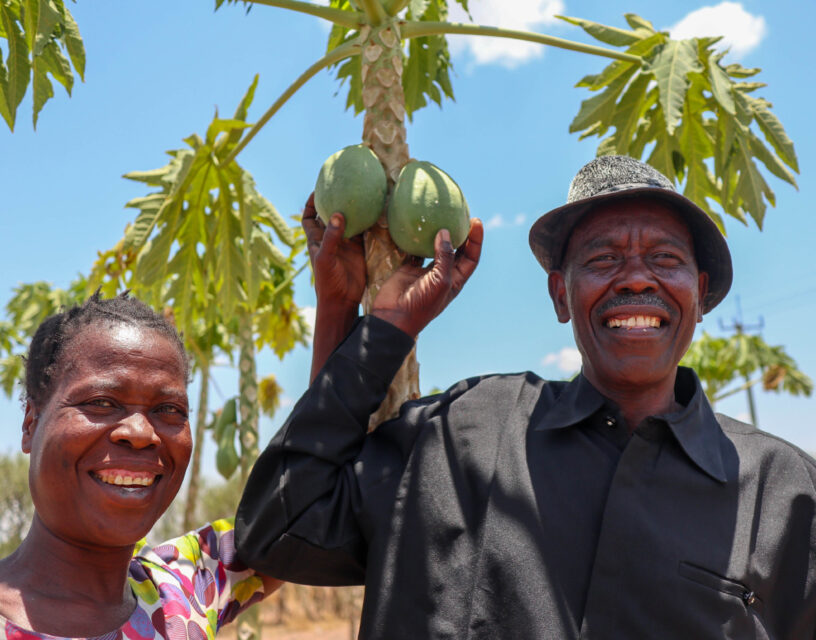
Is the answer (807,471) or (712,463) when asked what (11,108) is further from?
(807,471)

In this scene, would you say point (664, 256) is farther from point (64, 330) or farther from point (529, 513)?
point (64, 330)

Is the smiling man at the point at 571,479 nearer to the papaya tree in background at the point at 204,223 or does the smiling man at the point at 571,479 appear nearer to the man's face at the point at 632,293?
the man's face at the point at 632,293

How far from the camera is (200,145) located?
165 inches

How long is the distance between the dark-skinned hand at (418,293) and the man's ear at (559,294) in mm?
311

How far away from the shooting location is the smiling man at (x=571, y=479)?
1812mm

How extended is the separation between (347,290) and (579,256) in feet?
2.16

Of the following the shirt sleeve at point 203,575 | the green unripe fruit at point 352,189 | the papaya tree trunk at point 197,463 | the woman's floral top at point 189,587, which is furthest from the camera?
the papaya tree trunk at point 197,463

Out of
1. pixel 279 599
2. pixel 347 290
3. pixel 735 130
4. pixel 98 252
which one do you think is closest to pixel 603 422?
pixel 347 290

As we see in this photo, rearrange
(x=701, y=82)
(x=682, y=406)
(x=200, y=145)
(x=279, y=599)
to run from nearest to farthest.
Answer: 1. (x=682, y=406)
2. (x=701, y=82)
3. (x=200, y=145)
4. (x=279, y=599)

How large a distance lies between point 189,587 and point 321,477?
45cm

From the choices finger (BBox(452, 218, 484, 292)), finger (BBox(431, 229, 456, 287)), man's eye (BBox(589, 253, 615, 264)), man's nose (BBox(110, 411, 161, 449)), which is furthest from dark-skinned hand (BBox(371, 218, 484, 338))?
man's nose (BBox(110, 411, 161, 449))

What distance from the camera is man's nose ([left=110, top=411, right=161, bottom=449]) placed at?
5.93 ft

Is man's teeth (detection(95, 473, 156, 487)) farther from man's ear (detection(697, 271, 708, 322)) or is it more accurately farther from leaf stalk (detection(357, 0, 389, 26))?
leaf stalk (detection(357, 0, 389, 26))

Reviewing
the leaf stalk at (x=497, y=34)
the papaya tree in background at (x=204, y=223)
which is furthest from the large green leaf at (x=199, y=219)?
the leaf stalk at (x=497, y=34)
